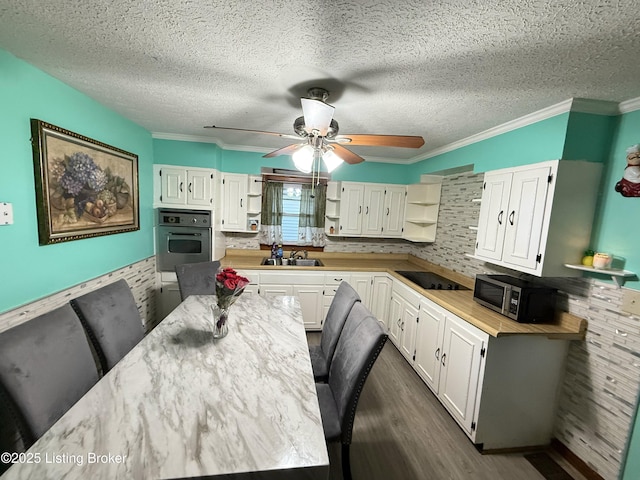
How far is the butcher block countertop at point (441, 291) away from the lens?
1.65 metres

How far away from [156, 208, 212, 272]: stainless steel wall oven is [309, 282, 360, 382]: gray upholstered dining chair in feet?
5.61

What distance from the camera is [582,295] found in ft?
5.49

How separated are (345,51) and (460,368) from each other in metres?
2.16

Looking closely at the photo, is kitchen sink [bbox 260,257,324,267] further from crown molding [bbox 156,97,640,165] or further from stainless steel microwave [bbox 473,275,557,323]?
stainless steel microwave [bbox 473,275,557,323]

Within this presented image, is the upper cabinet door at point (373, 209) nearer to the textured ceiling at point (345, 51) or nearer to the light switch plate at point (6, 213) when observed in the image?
the textured ceiling at point (345, 51)

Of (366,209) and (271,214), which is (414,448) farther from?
(271,214)

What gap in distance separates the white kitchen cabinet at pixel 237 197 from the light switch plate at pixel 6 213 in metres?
1.91

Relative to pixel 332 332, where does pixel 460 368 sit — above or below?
below

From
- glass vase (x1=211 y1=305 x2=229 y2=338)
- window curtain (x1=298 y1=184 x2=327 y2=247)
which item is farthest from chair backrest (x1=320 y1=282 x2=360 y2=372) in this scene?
window curtain (x1=298 y1=184 x2=327 y2=247)

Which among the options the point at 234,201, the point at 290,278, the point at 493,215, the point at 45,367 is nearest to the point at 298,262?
the point at 290,278

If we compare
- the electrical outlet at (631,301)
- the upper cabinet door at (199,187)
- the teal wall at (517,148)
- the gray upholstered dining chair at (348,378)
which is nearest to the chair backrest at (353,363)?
the gray upholstered dining chair at (348,378)

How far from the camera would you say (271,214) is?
3.53 meters

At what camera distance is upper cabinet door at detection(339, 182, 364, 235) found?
341cm

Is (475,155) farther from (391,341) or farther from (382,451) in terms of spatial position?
(382,451)
